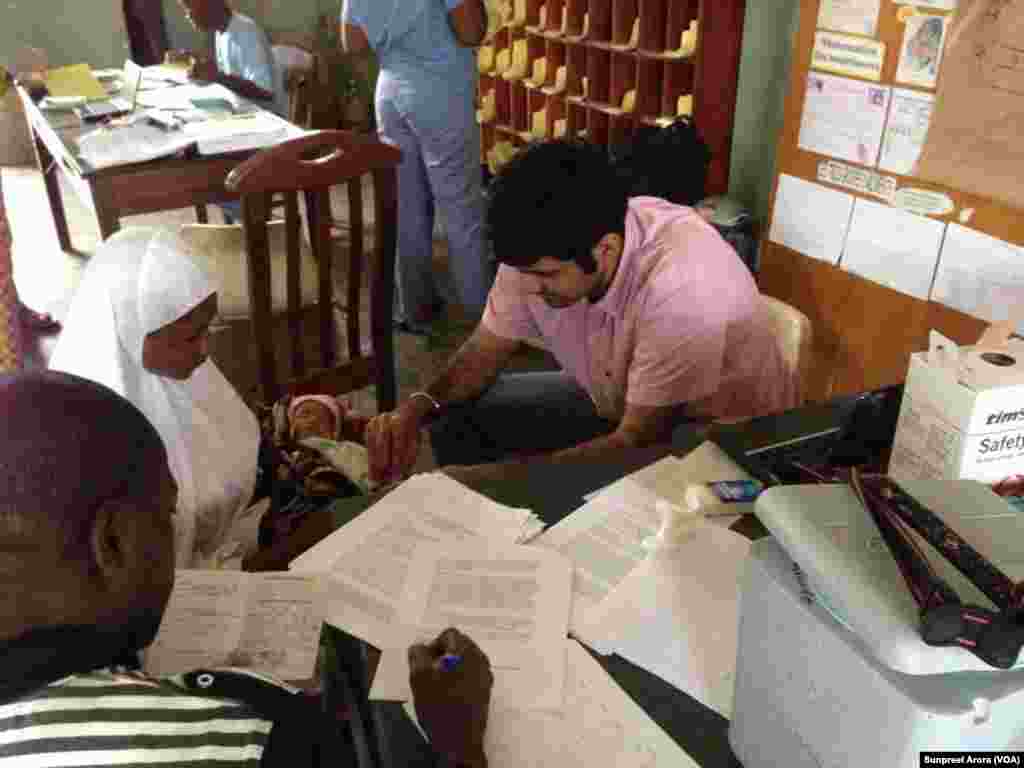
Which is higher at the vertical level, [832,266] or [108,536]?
[108,536]

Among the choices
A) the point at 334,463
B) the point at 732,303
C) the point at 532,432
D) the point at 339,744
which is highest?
the point at 732,303

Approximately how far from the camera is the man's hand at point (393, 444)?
1519mm

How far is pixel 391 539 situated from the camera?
42.2 inches

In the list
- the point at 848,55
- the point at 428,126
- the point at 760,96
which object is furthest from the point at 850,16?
the point at 428,126

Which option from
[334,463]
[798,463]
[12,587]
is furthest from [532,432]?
[12,587]

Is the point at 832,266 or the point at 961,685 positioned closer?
the point at 961,685

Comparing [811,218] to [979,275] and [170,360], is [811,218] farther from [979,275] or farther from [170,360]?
[170,360]

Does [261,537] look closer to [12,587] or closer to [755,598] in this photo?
[12,587]

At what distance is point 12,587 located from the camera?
67 centimetres

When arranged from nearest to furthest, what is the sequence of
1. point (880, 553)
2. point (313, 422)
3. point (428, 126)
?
1. point (880, 553)
2. point (313, 422)
3. point (428, 126)

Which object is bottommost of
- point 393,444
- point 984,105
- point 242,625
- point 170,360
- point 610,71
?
point 393,444

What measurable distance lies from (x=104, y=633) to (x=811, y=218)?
6.27ft

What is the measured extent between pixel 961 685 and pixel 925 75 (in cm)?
161

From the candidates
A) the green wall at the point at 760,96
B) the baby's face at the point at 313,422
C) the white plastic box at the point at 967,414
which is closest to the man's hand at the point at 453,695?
the white plastic box at the point at 967,414
